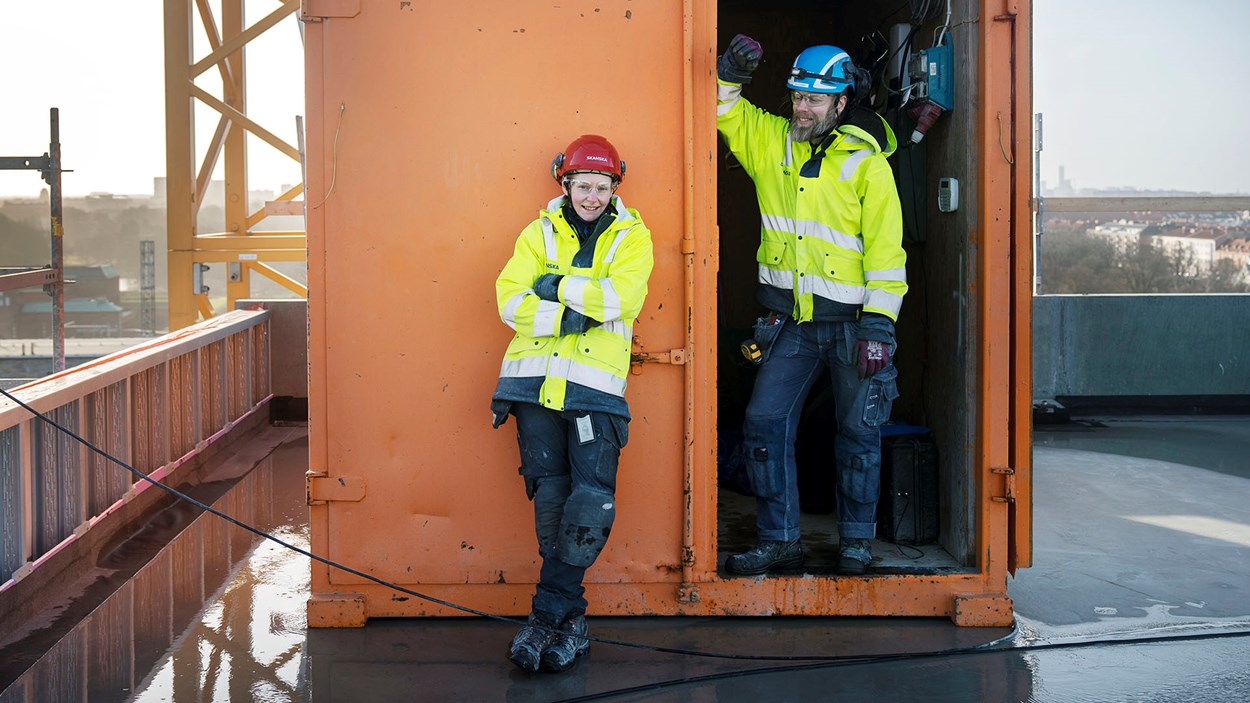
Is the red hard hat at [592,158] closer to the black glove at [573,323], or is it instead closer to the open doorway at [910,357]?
the black glove at [573,323]

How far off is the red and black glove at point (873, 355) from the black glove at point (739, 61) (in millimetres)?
1049

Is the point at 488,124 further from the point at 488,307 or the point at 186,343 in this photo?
the point at 186,343

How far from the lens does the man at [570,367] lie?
401cm

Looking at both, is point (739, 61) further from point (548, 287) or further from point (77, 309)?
point (77, 309)

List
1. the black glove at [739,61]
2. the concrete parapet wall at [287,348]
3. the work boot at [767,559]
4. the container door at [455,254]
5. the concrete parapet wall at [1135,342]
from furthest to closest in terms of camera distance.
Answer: the concrete parapet wall at [1135,342]
the concrete parapet wall at [287,348]
the work boot at [767,559]
the container door at [455,254]
the black glove at [739,61]

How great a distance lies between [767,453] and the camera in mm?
4684

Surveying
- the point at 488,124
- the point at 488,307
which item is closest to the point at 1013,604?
the point at 488,307

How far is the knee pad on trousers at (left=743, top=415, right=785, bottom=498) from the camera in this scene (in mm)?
4691

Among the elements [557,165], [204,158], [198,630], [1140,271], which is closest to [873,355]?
[557,165]

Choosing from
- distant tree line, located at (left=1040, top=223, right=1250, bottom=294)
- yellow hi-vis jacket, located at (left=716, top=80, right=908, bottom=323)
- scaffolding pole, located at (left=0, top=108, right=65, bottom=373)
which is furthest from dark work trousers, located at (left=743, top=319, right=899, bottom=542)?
distant tree line, located at (left=1040, top=223, right=1250, bottom=294)

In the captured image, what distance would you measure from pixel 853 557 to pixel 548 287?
5.35ft

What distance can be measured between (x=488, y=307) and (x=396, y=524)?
875 millimetres

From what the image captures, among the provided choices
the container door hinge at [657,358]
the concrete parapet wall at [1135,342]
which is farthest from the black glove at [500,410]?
the concrete parapet wall at [1135,342]

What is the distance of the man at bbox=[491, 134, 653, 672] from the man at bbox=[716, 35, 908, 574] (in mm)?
716
